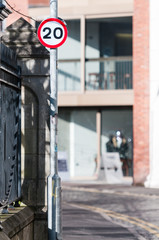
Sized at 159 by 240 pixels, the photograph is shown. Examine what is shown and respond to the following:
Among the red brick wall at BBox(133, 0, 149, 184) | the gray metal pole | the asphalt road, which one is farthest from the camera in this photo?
the red brick wall at BBox(133, 0, 149, 184)

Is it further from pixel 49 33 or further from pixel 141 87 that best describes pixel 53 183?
pixel 141 87

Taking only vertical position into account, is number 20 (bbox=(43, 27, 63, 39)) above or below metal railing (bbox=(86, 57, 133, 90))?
below

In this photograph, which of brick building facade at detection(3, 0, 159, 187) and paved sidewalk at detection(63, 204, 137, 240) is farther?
brick building facade at detection(3, 0, 159, 187)

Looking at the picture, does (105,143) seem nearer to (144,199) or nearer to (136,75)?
(136,75)

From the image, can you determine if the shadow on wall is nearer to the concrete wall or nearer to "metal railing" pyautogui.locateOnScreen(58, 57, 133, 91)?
the concrete wall

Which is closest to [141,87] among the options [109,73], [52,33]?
[109,73]

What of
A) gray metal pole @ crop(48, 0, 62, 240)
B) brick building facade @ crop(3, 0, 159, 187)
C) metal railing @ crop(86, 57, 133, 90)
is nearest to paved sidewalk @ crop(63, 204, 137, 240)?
gray metal pole @ crop(48, 0, 62, 240)

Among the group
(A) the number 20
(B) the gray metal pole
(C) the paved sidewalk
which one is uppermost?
(A) the number 20

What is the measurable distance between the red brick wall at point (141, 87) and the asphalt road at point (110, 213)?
170cm

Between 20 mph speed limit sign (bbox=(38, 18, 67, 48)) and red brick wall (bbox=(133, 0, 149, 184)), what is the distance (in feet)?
57.4

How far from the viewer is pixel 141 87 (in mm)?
28344

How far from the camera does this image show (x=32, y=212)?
10.7 meters

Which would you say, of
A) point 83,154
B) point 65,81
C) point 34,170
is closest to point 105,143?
point 83,154

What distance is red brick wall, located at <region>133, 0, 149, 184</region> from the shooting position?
2811cm
